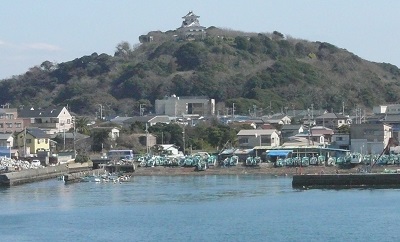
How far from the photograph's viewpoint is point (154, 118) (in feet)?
204

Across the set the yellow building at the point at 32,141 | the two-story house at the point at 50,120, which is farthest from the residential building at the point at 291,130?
the yellow building at the point at 32,141

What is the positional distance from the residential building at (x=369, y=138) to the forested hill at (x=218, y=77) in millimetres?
24564

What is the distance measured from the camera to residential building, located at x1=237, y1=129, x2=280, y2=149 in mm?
50688

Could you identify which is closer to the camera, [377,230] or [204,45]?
[377,230]

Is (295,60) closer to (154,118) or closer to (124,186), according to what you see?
(154,118)

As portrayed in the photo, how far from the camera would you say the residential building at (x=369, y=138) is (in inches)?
1871

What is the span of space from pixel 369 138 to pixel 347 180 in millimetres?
12273

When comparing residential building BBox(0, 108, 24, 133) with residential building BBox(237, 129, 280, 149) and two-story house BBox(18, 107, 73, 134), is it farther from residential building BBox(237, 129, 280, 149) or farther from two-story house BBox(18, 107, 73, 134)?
residential building BBox(237, 129, 280, 149)

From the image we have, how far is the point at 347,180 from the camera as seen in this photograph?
3597 cm

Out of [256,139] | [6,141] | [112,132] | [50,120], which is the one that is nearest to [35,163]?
[6,141]

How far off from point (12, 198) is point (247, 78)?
49.0m

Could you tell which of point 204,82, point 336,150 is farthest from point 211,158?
point 204,82

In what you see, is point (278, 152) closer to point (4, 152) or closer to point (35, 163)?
point (35, 163)

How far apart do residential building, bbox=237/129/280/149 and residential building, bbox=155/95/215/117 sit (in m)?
20.6
